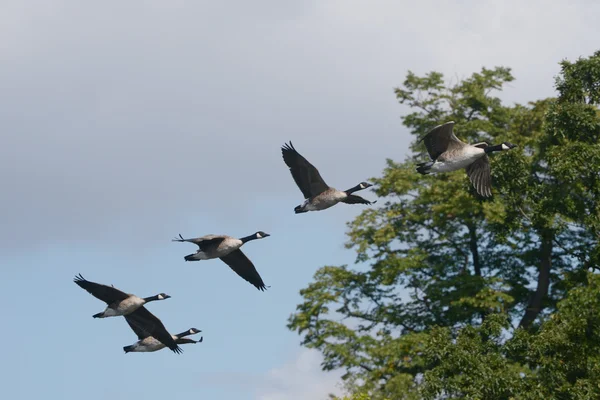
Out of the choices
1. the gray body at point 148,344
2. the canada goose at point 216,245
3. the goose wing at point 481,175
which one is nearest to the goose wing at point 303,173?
the canada goose at point 216,245

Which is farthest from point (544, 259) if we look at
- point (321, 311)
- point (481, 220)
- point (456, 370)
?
point (456, 370)

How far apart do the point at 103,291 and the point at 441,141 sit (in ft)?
24.5

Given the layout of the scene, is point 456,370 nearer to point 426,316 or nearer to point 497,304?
point 497,304

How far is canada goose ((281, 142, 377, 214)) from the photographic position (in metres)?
21.9

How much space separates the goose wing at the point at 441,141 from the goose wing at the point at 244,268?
565 centimetres

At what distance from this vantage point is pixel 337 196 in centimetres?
2188

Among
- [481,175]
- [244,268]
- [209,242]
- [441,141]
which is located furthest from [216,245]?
[481,175]

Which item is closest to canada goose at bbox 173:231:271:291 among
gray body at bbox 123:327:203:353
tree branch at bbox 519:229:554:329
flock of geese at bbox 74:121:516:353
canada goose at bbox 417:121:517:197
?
flock of geese at bbox 74:121:516:353

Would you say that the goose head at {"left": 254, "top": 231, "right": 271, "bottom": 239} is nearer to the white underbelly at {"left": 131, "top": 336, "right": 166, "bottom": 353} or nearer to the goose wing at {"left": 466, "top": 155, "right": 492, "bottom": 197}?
the white underbelly at {"left": 131, "top": 336, "right": 166, "bottom": 353}

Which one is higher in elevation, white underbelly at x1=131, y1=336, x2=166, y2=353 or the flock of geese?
the flock of geese

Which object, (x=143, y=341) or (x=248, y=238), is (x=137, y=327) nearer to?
(x=143, y=341)

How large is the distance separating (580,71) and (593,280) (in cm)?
544

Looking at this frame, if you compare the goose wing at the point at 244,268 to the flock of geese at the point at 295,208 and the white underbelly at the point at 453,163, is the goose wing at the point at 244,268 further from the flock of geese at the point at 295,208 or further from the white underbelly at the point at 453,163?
the white underbelly at the point at 453,163

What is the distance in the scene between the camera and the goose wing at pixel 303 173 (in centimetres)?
2198
